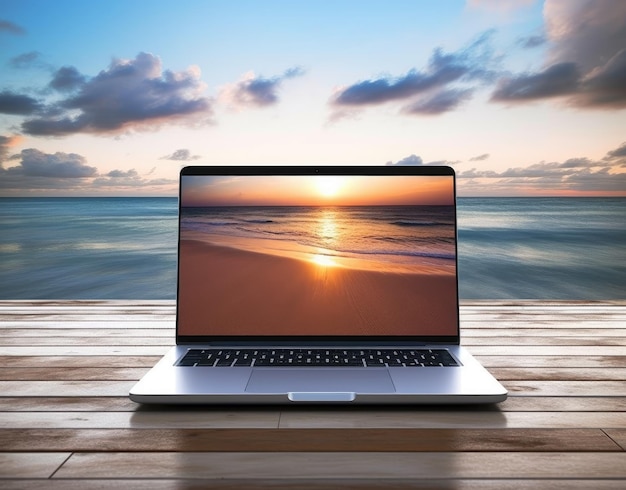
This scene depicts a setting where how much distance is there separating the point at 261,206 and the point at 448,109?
945 centimetres

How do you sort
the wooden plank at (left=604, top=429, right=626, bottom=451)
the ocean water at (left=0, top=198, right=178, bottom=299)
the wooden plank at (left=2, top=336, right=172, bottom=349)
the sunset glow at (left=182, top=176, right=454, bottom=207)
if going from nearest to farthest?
the wooden plank at (left=604, top=429, right=626, bottom=451)
the sunset glow at (left=182, top=176, right=454, bottom=207)
the wooden plank at (left=2, top=336, right=172, bottom=349)
the ocean water at (left=0, top=198, right=178, bottom=299)

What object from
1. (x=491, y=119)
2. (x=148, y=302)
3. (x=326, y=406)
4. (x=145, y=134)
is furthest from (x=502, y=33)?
(x=326, y=406)

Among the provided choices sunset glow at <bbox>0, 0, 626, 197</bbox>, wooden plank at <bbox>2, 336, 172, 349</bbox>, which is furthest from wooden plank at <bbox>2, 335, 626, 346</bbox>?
sunset glow at <bbox>0, 0, 626, 197</bbox>

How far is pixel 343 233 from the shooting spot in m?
0.97

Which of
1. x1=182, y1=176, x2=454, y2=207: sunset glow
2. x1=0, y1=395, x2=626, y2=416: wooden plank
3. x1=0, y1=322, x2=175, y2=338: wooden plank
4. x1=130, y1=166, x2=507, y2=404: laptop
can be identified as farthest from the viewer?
x1=0, y1=322, x2=175, y2=338: wooden plank

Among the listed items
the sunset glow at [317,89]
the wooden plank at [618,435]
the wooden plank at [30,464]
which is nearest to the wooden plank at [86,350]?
the wooden plank at [30,464]

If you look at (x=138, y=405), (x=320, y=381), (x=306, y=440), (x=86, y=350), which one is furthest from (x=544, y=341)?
(x=86, y=350)

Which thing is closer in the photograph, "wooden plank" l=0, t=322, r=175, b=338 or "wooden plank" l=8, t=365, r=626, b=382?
"wooden plank" l=8, t=365, r=626, b=382

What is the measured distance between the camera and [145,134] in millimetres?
12227

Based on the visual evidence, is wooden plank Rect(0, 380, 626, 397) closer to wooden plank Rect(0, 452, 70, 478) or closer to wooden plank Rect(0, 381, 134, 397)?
wooden plank Rect(0, 381, 134, 397)

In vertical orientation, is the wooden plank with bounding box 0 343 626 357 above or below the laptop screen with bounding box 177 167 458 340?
below

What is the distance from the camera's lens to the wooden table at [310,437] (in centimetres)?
55

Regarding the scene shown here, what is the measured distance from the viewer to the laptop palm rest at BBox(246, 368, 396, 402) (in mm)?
724

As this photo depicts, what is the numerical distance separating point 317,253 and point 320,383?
274 mm
